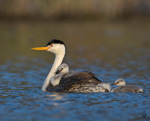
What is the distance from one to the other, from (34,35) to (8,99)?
13125mm

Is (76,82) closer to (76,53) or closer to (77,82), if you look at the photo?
(77,82)

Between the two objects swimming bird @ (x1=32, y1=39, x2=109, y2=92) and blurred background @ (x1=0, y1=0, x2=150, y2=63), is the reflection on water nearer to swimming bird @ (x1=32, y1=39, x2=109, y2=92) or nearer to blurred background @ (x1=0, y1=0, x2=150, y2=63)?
blurred background @ (x1=0, y1=0, x2=150, y2=63)

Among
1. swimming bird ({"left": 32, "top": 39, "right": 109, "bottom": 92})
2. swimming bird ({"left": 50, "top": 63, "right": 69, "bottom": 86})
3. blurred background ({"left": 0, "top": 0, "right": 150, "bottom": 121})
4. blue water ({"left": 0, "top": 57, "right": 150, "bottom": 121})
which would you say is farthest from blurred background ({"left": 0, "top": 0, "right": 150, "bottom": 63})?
swimming bird ({"left": 32, "top": 39, "right": 109, "bottom": 92})

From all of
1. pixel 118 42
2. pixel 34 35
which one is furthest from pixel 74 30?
pixel 118 42

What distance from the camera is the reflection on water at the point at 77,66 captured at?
7215mm

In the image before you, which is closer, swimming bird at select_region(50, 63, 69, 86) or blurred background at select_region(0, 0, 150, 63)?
swimming bird at select_region(50, 63, 69, 86)

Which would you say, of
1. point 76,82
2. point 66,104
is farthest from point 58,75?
point 66,104

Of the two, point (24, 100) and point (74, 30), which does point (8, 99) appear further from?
point (74, 30)

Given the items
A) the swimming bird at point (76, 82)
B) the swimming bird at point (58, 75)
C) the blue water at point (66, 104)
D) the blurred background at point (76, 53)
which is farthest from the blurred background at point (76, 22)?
the swimming bird at point (76, 82)

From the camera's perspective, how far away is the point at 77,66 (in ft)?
44.4

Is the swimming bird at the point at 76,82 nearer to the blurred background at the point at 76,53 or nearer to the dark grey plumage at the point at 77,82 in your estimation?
the dark grey plumage at the point at 77,82

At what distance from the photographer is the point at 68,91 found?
9.15 m

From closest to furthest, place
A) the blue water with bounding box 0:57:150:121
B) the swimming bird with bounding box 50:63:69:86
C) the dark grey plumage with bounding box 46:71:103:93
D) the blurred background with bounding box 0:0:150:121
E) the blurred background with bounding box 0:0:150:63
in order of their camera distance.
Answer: the blue water with bounding box 0:57:150:121 → the blurred background with bounding box 0:0:150:121 → the dark grey plumage with bounding box 46:71:103:93 → the swimming bird with bounding box 50:63:69:86 → the blurred background with bounding box 0:0:150:63

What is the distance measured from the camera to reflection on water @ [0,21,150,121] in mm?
7215
